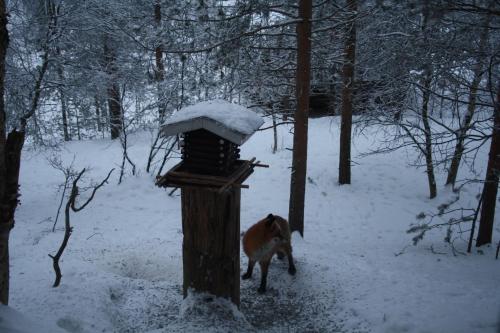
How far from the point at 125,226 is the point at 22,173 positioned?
746 cm

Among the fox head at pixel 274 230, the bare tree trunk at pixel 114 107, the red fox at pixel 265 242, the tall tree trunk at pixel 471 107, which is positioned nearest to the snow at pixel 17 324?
the red fox at pixel 265 242

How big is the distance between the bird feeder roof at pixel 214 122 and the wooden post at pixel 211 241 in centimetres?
75

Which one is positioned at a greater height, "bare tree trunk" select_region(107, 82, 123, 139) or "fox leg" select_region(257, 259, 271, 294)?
"bare tree trunk" select_region(107, 82, 123, 139)

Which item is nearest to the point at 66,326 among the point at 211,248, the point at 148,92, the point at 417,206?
the point at 211,248

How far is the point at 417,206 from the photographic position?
11023 millimetres

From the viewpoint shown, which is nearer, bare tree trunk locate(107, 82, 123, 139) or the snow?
the snow

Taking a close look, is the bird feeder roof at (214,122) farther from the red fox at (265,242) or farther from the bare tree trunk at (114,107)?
the bare tree trunk at (114,107)

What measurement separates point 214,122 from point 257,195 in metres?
7.23

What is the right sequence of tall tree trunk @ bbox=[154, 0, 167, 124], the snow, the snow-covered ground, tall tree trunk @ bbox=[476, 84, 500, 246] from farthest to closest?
tall tree trunk @ bbox=[154, 0, 167, 124] → tall tree trunk @ bbox=[476, 84, 500, 246] → the snow-covered ground → the snow

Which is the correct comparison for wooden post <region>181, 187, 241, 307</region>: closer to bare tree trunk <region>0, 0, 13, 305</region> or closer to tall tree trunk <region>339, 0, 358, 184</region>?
bare tree trunk <region>0, 0, 13, 305</region>

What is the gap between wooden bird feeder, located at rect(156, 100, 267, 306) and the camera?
453cm

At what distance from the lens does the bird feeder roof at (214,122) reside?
4.40 meters

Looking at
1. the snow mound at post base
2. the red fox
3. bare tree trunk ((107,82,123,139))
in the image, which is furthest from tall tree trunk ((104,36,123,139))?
the snow mound at post base

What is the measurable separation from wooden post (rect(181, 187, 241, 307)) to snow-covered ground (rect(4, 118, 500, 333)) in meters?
0.29
